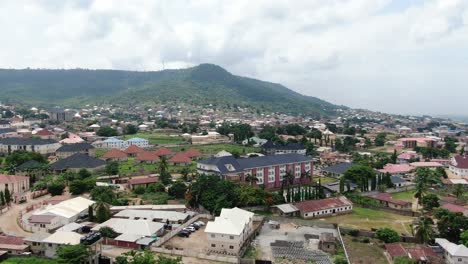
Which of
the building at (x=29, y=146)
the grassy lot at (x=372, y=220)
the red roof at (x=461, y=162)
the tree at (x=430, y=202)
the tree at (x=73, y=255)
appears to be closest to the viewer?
the tree at (x=73, y=255)

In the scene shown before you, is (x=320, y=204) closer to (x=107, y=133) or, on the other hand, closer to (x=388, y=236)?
(x=388, y=236)

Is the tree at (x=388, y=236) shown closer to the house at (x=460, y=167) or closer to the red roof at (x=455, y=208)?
the red roof at (x=455, y=208)

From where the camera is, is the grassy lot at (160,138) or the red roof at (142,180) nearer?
the red roof at (142,180)

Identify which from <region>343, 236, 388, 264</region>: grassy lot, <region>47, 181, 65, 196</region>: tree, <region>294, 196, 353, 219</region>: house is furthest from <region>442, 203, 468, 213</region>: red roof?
<region>47, 181, 65, 196</region>: tree

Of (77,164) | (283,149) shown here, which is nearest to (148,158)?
(77,164)

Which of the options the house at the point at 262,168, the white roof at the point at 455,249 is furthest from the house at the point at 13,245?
the white roof at the point at 455,249

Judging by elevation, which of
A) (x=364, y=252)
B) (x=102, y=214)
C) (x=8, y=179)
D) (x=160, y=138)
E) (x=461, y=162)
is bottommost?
(x=364, y=252)
